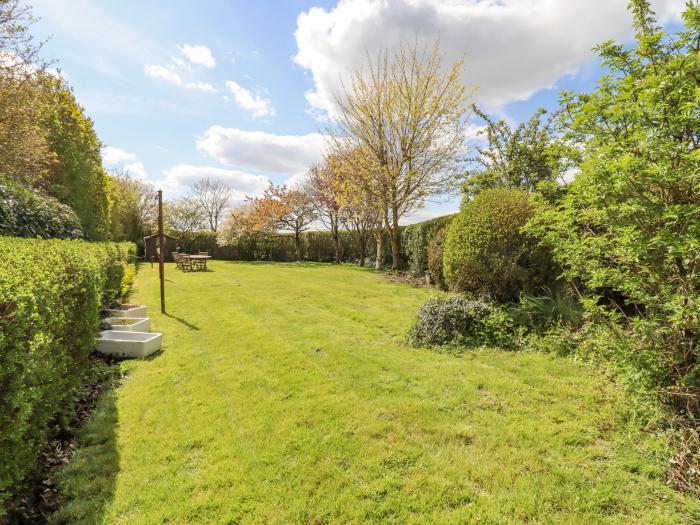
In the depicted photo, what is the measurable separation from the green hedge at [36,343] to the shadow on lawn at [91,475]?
34cm

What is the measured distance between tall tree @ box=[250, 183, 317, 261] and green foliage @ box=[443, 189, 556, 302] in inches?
843

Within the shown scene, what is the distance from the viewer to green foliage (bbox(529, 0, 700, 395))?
106 inches

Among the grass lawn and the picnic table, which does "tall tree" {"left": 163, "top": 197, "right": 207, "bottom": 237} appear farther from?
the grass lawn

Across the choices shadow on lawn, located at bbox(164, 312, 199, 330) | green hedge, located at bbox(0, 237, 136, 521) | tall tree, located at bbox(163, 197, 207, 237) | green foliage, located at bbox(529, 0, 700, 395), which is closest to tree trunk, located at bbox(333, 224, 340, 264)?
shadow on lawn, located at bbox(164, 312, 199, 330)

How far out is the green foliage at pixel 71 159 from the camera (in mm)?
10938

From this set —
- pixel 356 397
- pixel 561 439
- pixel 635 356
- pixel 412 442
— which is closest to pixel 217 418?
pixel 356 397

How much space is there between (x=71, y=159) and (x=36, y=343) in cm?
1209

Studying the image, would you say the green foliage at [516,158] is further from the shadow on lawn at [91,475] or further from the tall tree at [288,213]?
Result: the tall tree at [288,213]

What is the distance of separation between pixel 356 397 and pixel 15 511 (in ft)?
9.36

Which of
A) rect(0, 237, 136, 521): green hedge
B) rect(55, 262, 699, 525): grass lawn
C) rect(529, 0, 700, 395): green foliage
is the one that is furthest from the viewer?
rect(529, 0, 700, 395): green foliage

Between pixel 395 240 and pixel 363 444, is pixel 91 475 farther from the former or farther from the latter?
pixel 395 240

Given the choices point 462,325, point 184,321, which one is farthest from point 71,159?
point 462,325

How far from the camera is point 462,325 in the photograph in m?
5.76

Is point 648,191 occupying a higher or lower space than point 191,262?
higher
